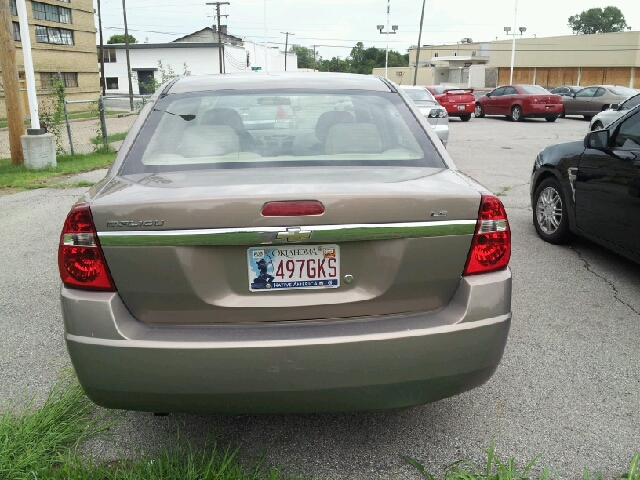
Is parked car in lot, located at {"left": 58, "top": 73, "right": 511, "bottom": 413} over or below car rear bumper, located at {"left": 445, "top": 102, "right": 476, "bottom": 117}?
over

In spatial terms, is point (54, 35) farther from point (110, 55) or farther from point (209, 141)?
point (209, 141)

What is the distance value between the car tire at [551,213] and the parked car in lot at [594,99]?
22.0 metres

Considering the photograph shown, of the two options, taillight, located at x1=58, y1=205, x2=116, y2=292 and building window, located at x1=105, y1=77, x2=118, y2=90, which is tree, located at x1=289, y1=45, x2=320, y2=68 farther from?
taillight, located at x1=58, y1=205, x2=116, y2=292

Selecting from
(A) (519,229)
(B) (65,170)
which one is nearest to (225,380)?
(A) (519,229)

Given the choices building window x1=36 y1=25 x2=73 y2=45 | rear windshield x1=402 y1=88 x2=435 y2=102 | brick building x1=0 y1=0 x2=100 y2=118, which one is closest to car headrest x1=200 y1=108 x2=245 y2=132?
rear windshield x1=402 y1=88 x2=435 y2=102

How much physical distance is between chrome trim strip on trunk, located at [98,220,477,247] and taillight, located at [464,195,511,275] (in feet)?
1.07

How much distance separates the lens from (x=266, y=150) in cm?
323

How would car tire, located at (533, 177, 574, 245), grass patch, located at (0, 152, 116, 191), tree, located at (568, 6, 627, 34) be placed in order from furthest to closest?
tree, located at (568, 6, 627, 34) → grass patch, located at (0, 152, 116, 191) → car tire, located at (533, 177, 574, 245)

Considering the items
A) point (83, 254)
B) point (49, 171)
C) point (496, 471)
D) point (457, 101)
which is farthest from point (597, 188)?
point (457, 101)

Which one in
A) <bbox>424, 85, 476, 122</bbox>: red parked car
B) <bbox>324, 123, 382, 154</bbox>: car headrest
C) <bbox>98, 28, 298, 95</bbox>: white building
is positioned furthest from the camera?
<bbox>98, 28, 298, 95</bbox>: white building

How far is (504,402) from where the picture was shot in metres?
3.46

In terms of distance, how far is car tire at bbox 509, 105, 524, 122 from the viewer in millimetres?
26969

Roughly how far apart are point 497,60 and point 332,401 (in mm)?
71133

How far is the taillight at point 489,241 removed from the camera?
2.66 metres
